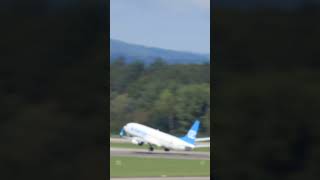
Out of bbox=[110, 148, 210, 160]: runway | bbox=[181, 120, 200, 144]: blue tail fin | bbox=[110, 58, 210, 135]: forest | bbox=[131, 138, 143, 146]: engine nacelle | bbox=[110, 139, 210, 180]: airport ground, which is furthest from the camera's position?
bbox=[131, 138, 143, 146]: engine nacelle

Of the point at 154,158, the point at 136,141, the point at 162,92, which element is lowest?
the point at 154,158

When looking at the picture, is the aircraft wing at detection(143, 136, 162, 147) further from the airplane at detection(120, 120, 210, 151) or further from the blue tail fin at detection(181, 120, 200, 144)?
the blue tail fin at detection(181, 120, 200, 144)

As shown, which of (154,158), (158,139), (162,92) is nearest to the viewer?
(162,92)

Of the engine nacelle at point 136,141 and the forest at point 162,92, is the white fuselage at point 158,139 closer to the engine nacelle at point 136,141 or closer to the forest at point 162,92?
the engine nacelle at point 136,141

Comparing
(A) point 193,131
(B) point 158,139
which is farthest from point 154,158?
(A) point 193,131

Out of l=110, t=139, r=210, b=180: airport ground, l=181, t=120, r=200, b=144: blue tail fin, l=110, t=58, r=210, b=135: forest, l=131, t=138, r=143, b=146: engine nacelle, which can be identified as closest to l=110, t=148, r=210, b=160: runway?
l=110, t=139, r=210, b=180: airport ground

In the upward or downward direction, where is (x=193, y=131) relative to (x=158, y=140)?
upward

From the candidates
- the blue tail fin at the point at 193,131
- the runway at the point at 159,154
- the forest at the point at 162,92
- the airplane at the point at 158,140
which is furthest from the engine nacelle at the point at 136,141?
the forest at the point at 162,92

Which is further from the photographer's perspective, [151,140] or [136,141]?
[136,141]

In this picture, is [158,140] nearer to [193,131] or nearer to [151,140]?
[151,140]
